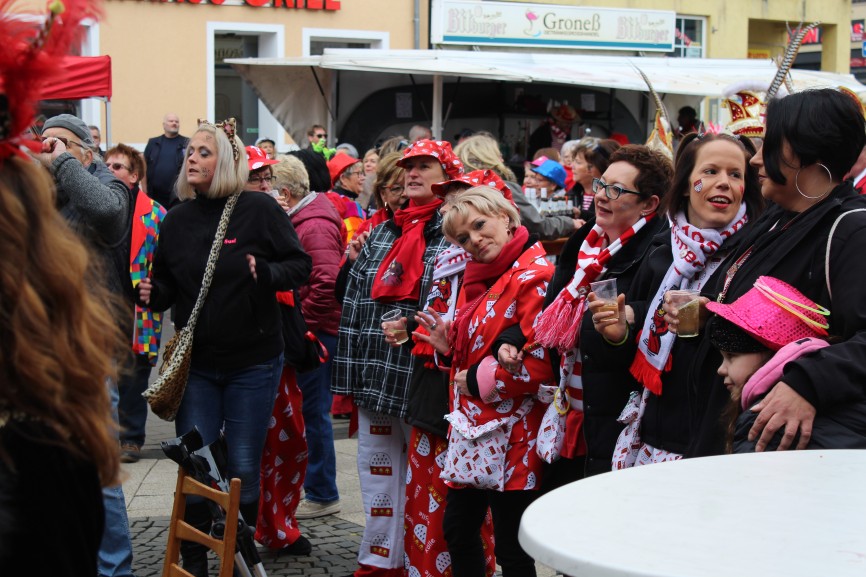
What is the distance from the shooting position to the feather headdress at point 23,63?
5.59ft

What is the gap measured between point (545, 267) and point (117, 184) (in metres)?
1.84

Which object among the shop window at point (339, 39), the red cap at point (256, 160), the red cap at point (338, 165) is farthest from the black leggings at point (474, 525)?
the shop window at point (339, 39)

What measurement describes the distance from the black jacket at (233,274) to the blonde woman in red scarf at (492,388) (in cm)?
92

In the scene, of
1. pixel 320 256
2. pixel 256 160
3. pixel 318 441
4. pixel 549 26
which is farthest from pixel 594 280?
pixel 549 26

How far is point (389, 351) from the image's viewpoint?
5.07 meters

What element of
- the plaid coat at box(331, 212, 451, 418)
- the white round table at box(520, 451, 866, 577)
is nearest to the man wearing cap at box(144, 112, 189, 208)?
the plaid coat at box(331, 212, 451, 418)

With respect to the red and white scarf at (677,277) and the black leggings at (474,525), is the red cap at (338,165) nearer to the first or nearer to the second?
the black leggings at (474,525)

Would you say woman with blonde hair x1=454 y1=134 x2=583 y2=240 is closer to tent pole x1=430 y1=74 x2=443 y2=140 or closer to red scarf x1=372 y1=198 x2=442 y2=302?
red scarf x1=372 y1=198 x2=442 y2=302

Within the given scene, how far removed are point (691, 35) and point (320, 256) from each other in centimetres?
1809

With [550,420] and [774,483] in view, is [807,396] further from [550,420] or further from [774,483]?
[550,420]

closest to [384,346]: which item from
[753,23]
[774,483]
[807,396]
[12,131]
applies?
[807,396]

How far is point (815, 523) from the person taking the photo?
6.59 feet

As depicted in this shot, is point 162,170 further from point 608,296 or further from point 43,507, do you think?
point 43,507

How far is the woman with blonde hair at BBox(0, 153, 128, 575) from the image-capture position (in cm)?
164
